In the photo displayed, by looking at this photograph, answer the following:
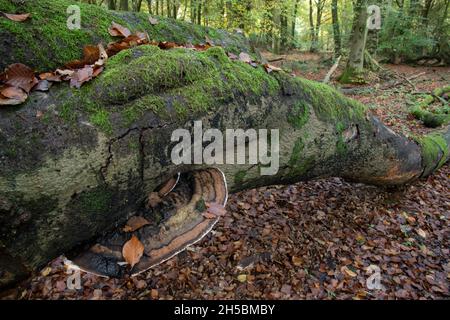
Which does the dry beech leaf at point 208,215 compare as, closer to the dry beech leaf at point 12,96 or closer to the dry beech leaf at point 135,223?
the dry beech leaf at point 135,223

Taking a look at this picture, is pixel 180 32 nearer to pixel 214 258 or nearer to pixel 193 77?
pixel 193 77

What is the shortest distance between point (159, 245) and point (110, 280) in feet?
7.53

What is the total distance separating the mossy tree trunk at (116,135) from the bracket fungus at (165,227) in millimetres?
91

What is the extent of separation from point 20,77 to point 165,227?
1180 millimetres

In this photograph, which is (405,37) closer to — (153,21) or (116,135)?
(153,21)

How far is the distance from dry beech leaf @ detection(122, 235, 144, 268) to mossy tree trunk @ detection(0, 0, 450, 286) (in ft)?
0.53

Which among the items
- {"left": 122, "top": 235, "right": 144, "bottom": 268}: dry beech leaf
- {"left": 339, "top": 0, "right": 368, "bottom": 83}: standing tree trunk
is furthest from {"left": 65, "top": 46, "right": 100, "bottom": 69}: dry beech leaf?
{"left": 339, "top": 0, "right": 368, "bottom": 83}: standing tree trunk

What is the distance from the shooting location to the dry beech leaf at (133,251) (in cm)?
168

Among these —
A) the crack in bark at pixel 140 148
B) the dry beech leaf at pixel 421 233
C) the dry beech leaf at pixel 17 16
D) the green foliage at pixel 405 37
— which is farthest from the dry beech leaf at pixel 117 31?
the green foliage at pixel 405 37

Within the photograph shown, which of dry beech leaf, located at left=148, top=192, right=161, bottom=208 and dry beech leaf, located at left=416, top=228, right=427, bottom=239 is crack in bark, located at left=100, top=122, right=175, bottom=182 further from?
dry beech leaf, located at left=416, top=228, right=427, bottom=239

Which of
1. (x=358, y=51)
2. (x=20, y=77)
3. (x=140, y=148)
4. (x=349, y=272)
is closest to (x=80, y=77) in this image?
(x=20, y=77)

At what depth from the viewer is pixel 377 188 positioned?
505 centimetres

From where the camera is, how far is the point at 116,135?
1678 mm
